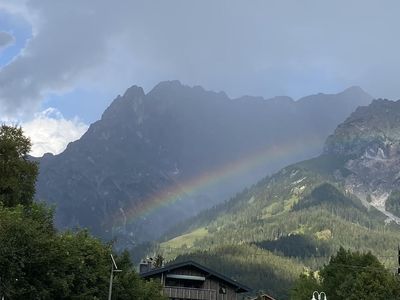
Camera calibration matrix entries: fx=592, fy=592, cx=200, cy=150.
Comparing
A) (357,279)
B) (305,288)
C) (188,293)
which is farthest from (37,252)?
(305,288)

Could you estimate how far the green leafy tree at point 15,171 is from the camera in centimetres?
4606

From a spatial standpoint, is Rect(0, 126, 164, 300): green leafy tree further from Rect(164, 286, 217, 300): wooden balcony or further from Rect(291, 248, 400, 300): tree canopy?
Rect(291, 248, 400, 300): tree canopy

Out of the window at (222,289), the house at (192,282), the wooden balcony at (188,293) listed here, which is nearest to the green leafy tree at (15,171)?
the house at (192,282)

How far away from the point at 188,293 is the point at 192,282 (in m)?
2.93

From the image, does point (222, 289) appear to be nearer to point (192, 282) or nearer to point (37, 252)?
point (192, 282)

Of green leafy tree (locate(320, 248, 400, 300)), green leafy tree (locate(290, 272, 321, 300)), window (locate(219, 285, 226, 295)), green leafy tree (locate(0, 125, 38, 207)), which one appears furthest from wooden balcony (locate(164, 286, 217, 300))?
green leafy tree (locate(0, 125, 38, 207))

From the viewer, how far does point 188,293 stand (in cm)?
7956

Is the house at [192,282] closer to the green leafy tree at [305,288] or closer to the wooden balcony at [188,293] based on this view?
the wooden balcony at [188,293]

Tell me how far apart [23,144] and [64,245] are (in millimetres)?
13179

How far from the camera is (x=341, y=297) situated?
7169 cm

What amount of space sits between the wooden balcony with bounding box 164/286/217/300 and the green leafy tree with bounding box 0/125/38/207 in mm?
35375

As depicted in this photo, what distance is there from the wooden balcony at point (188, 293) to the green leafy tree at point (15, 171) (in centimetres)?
3538

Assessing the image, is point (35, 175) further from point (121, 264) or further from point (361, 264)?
point (361, 264)

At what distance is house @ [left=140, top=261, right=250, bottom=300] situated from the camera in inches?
3123
